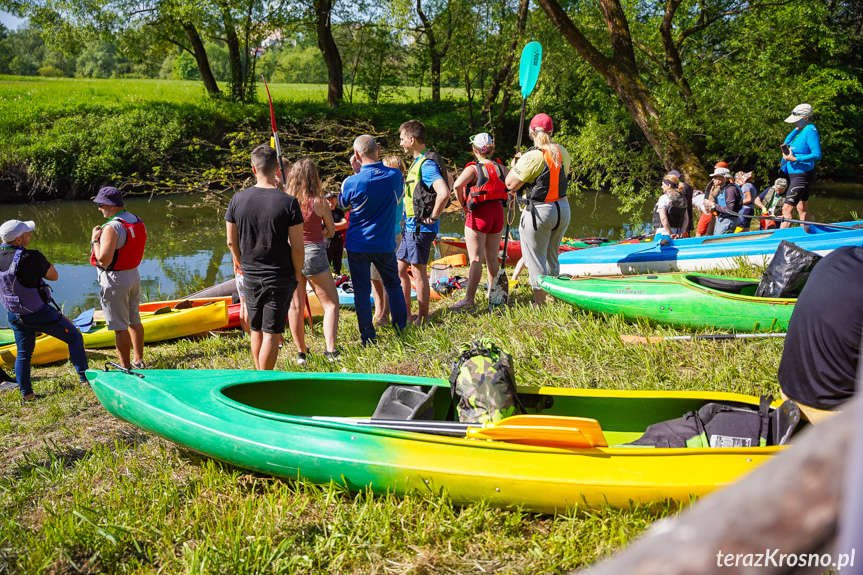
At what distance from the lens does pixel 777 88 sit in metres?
11.8

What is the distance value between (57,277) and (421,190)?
10.5 ft

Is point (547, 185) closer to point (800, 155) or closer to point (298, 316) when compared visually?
point (298, 316)

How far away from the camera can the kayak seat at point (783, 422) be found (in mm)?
2592

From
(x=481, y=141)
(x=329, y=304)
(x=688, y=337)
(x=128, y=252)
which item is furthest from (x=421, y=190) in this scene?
(x=128, y=252)

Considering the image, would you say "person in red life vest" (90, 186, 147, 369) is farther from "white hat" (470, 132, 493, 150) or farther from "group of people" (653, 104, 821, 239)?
"group of people" (653, 104, 821, 239)

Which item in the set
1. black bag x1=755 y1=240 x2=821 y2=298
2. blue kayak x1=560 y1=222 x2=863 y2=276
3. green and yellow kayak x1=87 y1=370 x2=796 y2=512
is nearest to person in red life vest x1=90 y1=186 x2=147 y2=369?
green and yellow kayak x1=87 y1=370 x2=796 y2=512

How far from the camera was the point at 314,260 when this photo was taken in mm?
4965

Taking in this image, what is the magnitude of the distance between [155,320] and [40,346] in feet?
3.80

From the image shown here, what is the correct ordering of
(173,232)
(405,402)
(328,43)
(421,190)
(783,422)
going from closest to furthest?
(783,422)
(405,402)
(421,190)
(173,232)
(328,43)

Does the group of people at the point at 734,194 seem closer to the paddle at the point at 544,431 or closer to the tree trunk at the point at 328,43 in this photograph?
the paddle at the point at 544,431

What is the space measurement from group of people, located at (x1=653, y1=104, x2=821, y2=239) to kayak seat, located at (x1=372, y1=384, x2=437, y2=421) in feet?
18.6

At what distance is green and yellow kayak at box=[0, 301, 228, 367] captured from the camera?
257 inches

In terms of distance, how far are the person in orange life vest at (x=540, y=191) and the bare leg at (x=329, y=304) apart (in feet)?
5.72

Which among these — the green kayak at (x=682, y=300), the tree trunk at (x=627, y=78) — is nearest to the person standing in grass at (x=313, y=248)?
the green kayak at (x=682, y=300)
